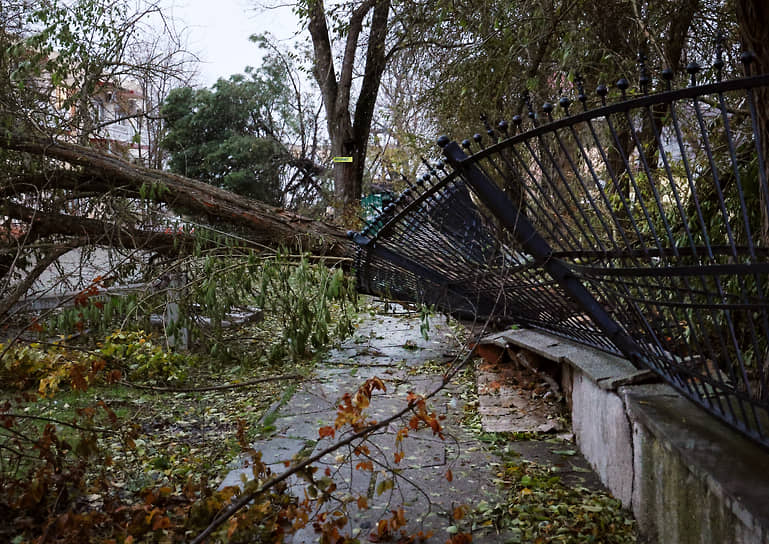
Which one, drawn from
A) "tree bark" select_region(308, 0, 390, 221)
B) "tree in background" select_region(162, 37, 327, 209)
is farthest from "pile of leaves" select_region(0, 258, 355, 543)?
"tree in background" select_region(162, 37, 327, 209)

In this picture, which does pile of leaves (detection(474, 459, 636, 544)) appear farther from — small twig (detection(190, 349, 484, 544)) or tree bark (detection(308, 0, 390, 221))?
tree bark (detection(308, 0, 390, 221))

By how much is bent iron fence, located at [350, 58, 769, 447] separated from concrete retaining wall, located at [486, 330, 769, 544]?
95 mm

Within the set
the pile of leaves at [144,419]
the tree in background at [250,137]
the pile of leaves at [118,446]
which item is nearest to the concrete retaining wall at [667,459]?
the pile of leaves at [144,419]

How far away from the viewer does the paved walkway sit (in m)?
2.70

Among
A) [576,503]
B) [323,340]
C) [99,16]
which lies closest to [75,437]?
[323,340]

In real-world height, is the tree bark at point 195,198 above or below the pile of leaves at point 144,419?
above

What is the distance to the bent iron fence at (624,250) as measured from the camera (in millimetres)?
2043

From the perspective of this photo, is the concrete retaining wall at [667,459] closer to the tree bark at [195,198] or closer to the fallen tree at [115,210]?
the fallen tree at [115,210]

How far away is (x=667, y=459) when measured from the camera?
2.21 metres

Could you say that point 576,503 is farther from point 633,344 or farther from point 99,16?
point 99,16

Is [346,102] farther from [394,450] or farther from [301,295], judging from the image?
[394,450]

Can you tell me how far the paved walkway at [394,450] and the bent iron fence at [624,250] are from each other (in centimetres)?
68

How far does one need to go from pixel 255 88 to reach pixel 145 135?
304 centimetres

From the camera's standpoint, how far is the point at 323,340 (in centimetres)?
521
